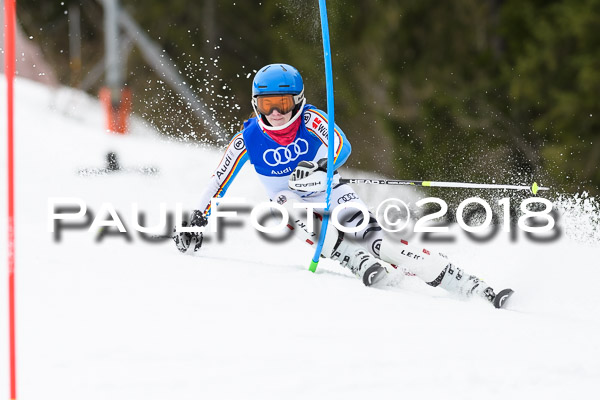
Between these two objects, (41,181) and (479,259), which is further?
(41,181)

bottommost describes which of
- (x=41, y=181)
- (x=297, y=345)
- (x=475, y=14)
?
(x=297, y=345)

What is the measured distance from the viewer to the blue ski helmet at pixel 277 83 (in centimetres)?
527

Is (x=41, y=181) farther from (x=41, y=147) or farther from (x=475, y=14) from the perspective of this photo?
(x=475, y=14)

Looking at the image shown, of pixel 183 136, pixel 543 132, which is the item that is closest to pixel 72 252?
pixel 543 132

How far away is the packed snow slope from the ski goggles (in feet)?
3.47

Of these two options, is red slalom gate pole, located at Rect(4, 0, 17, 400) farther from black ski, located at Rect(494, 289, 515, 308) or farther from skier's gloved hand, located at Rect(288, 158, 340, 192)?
black ski, located at Rect(494, 289, 515, 308)

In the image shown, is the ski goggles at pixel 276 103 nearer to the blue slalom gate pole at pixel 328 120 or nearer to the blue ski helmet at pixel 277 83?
the blue ski helmet at pixel 277 83

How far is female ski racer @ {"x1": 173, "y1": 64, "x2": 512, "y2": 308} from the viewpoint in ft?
16.0

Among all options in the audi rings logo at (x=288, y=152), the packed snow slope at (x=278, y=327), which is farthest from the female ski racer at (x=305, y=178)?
the packed snow slope at (x=278, y=327)

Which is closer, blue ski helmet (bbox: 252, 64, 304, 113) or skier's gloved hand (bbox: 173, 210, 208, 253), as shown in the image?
blue ski helmet (bbox: 252, 64, 304, 113)

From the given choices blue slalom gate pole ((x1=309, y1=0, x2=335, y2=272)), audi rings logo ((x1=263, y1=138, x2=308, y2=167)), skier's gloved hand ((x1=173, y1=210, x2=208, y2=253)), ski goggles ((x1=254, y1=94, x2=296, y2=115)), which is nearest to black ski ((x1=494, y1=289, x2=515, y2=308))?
blue slalom gate pole ((x1=309, y1=0, x2=335, y2=272))

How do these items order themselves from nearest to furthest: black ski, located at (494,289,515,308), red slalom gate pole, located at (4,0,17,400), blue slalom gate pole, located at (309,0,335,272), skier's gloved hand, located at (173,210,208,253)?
red slalom gate pole, located at (4,0,17,400), black ski, located at (494,289,515,308), blue slalom gate pole, located at (309,0,335,272), skier's gloved hand, located at (173,210,208,253)

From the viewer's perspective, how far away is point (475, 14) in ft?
51.5

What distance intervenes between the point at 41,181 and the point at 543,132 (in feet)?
26.4
